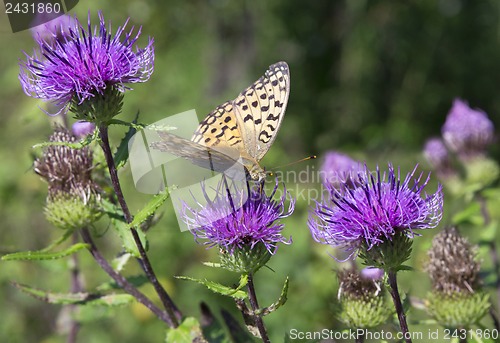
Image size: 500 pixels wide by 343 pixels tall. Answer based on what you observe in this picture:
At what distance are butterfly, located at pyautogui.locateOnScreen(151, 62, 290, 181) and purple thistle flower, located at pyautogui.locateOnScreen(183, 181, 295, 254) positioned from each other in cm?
31

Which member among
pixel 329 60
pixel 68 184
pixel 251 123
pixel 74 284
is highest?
pixel 329 60

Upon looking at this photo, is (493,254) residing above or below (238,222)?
below

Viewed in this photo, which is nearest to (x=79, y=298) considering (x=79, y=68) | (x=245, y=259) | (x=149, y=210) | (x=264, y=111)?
(x=149, y=210)

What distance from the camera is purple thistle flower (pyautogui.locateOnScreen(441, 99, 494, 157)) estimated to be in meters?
4.77

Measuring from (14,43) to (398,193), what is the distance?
26.3ft

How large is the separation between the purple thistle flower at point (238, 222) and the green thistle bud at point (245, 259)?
2cm

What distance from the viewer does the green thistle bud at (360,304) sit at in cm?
300

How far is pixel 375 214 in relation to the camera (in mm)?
2488

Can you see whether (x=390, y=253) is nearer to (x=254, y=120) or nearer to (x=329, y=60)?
(x=254, y=120)

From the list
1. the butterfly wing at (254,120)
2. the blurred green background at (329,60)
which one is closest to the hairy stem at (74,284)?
the butterfly wing at (254,120)

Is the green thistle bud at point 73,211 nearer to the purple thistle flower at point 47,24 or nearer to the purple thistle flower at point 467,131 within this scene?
the purple thistle flower at point 47,24

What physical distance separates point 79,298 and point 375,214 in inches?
64.3

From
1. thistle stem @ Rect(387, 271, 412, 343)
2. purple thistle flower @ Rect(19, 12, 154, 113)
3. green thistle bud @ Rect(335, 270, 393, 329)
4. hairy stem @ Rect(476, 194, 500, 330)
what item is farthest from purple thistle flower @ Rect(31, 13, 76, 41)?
hairy stem @ Rect(476, 194, 500, 330)

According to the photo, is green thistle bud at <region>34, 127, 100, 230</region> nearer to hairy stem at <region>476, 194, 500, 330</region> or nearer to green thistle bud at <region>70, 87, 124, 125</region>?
green thistle bud at <region>70, 87, 124, 125</region>
